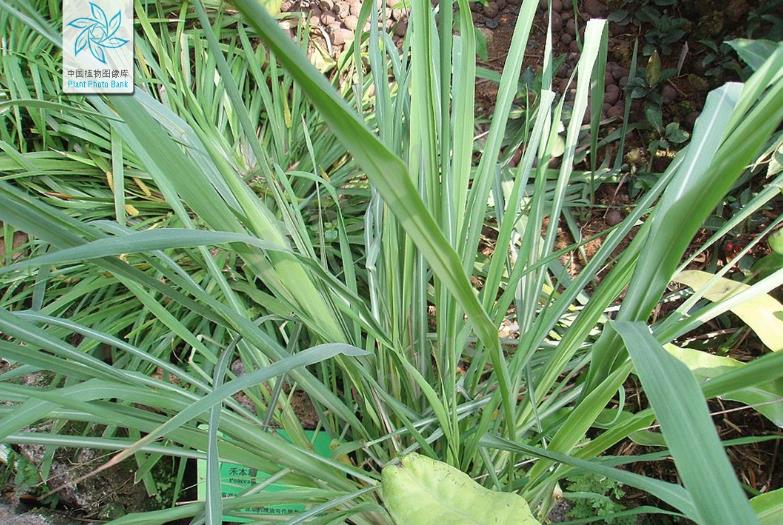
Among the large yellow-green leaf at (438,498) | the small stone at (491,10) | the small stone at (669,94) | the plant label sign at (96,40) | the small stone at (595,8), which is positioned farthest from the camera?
the small stone at (491,10)

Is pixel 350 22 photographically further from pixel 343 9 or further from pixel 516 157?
pixel 516 157

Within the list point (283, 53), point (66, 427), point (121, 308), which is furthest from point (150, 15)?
point (283, 53)

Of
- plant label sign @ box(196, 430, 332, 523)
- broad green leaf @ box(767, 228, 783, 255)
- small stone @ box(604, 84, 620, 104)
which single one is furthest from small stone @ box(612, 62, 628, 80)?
plant label sign @ box(196, 430, 332, 523)

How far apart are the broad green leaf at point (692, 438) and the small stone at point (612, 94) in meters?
1.09

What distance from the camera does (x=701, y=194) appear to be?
0.37m

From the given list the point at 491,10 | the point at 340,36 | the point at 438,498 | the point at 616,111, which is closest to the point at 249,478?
the point at 438,498

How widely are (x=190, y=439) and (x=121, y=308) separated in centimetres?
66

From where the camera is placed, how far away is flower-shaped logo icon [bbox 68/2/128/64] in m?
1.18

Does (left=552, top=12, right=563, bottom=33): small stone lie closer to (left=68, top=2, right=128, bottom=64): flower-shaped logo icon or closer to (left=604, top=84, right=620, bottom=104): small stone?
(left=604, top=84, right=620, bottom=104): small stone

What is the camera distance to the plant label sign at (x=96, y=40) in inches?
44.8

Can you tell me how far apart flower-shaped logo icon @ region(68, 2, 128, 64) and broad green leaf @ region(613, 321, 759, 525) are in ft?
3.87

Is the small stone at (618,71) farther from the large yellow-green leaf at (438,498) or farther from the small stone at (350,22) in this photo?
the large yellow-green leaf at (438,498)

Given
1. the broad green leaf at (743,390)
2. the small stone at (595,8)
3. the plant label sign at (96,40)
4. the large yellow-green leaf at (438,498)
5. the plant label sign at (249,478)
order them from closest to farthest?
the large yellow-green leaf at (438,498)
the broad green leaf at (743,390)
the plant label sign at (249,478)
the plant label sign at (96,40)
the small stone at (595,8)

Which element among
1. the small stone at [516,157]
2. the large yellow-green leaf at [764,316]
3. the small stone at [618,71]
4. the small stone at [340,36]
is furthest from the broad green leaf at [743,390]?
the small stone at [340,36]
